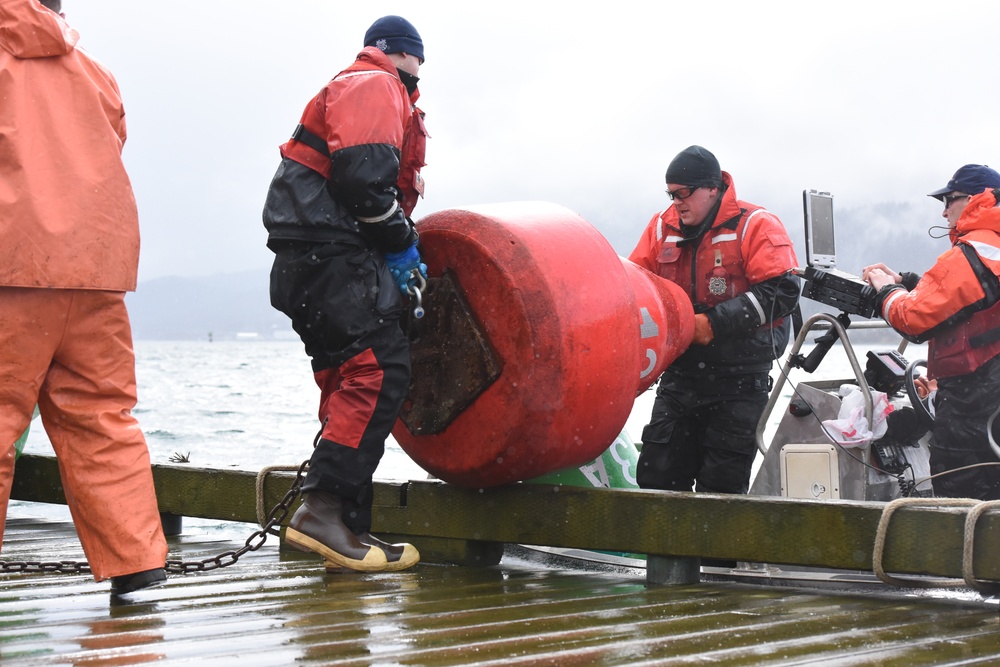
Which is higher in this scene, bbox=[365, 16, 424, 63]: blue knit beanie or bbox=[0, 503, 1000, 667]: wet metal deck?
bbox=[365, 16, 424, 63]: blue knit beanie

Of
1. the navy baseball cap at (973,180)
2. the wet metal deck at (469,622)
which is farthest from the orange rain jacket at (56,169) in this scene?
the navy baseball cap at (973,180)

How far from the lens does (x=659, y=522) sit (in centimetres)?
430

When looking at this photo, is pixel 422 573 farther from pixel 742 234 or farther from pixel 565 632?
pixel 742 234

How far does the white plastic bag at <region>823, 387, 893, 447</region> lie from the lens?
5.13 m

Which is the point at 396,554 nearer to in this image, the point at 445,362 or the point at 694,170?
the point at 445,362

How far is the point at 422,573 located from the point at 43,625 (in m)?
1.50

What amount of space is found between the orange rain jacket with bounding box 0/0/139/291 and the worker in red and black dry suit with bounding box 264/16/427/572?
27.5 inches

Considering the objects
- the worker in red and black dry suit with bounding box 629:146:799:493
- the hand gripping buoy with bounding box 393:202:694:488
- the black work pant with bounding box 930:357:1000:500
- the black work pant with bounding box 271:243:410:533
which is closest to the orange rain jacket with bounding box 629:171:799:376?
the worker in red and black dry suit with bounding box 629:146:799:493

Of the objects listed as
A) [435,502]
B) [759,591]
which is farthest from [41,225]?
[759,591]

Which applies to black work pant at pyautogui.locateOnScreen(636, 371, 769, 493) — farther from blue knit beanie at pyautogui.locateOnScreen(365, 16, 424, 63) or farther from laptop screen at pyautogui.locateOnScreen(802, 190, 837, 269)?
blue knit beanie at pyautogui.locateOnScreen(365, 16, 424, 63)

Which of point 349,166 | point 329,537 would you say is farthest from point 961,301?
point 329,537

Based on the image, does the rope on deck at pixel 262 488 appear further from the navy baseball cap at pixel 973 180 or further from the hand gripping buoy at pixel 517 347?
the navy baseball cap at pixel 973 180

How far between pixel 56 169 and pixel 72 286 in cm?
35

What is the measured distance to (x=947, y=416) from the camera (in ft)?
18.3
